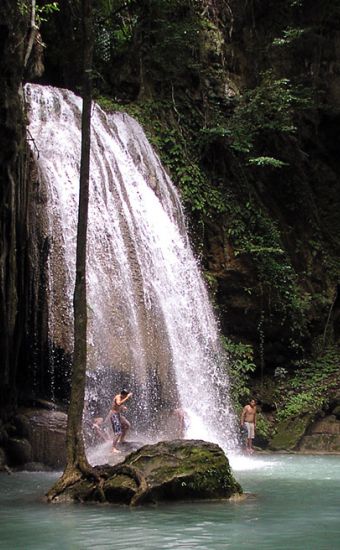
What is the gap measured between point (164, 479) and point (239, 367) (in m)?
9.21

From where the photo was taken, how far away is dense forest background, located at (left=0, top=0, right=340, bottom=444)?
59.1 feet

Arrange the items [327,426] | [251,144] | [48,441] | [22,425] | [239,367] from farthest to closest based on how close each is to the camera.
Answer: [251,144]
[239,367]
[327,426]
[22,425]
[48,441]

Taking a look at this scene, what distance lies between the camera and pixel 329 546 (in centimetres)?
571

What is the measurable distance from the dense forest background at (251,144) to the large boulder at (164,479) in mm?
8389

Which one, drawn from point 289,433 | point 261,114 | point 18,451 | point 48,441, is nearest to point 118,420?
point 48,441

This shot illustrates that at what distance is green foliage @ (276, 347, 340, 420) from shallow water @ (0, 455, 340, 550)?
24.1ft

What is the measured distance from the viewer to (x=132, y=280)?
14539mm

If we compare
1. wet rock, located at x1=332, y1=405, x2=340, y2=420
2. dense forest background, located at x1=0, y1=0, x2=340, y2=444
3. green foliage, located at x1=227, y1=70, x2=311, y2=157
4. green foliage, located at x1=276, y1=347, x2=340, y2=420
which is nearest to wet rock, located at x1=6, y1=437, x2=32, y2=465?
dense forest background, located at x1=0, y1=0, x2=340, y2=444

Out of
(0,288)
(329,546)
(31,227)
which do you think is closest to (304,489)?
(329,546)

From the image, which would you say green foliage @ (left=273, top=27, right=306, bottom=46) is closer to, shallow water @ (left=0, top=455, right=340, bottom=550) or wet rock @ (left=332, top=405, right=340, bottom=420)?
wet rock @ (left=332, top=405, right=340, bottom=420)

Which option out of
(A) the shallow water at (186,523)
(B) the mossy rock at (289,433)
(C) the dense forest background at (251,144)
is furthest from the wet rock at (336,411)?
(A) the shallow water at (186,523)

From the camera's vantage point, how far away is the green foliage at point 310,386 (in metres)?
16.8

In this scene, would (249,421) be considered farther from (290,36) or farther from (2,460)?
(290,36)

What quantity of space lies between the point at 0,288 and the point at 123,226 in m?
3.78
